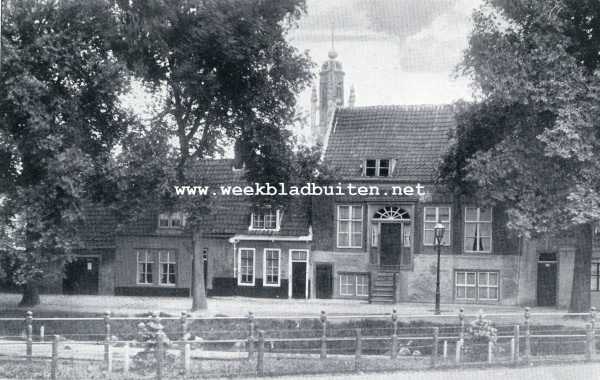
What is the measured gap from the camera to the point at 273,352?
1925 centimetres

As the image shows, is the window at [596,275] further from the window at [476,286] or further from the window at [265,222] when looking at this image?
the window at [265,222]

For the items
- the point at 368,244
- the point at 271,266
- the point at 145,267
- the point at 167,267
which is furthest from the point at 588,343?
the point at 145,267

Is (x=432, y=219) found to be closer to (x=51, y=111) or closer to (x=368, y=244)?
(x=368, y=244)

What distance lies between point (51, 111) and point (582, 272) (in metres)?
18.5

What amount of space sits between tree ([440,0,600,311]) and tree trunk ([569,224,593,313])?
33 millimetres

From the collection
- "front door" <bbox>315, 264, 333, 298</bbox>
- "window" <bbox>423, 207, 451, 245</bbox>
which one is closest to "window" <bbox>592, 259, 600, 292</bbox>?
"window" <bbox>423, 207, 451, 245</bbox>

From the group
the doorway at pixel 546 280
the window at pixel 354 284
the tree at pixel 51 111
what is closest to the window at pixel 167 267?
the window at pixel 354 284

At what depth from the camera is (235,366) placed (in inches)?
656

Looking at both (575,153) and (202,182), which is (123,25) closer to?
(202,182)

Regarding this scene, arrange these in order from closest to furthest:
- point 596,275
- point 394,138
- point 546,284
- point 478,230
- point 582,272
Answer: point 582,272 < point 596,275 < point 546,284 < point 478,230 < point 394,138

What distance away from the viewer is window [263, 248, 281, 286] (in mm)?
36031

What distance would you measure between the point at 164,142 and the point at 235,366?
12.6 metres

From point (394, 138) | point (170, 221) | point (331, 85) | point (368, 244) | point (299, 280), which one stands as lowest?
point (299, 280)

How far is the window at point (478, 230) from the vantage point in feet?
113
